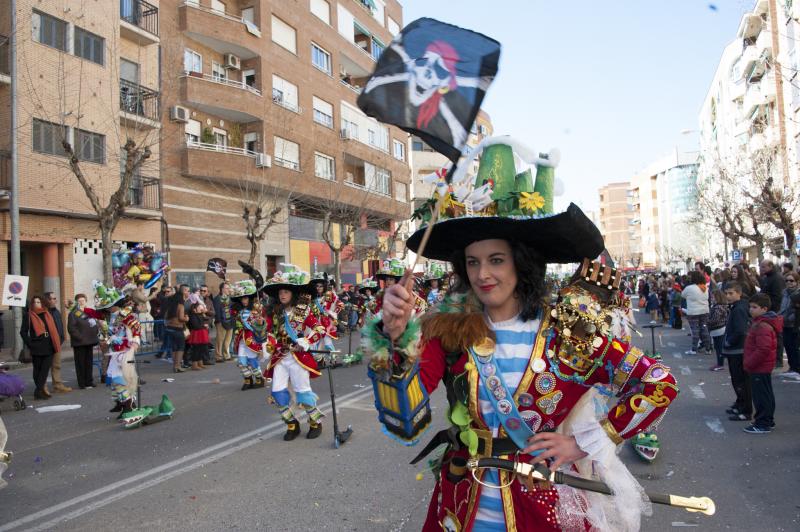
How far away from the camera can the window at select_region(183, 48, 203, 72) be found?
24.1m

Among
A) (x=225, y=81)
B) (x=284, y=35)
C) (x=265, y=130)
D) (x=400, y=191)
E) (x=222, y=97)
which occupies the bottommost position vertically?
(x=400, y=191)

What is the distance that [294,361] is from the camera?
A: 24.1 feet

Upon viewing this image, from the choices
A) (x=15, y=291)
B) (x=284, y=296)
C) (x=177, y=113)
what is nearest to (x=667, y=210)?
(x=177, y=113)

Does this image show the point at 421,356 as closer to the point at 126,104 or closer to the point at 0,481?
the point at 0,481

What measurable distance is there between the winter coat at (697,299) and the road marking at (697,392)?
404 centimetres

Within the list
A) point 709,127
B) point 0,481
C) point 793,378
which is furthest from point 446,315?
point 709,127

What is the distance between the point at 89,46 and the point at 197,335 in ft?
38.6

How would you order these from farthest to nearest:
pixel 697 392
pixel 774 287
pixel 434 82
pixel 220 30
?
pixel 220 30
pixel 774 287
pixel 697 392
pixel 434 82

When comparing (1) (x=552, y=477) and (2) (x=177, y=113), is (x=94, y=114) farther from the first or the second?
(1) (x=552, y=477)

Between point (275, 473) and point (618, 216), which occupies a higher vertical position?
point (618, 216)

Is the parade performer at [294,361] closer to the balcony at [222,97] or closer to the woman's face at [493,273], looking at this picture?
the woman's face at [493,273]

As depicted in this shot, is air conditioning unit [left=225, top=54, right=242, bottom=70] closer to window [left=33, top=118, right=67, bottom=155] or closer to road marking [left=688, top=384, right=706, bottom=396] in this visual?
window [left=33, top=118, right=67, bottom=155]

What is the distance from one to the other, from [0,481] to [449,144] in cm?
541

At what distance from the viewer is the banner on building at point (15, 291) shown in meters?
12.5
